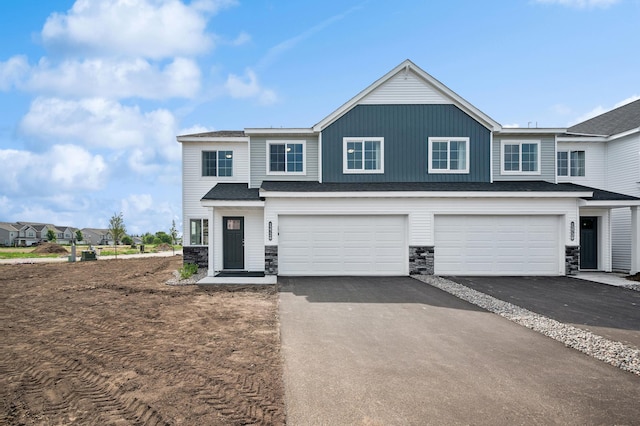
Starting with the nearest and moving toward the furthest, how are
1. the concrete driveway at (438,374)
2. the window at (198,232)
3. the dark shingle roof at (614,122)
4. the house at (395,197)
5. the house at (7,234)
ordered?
1. the concrete driveway at (438,374)
2. the house at (395,197)
3. the window at (198,232)
4. the dark shingle roof at (614,122)
5. the house at (7,234)

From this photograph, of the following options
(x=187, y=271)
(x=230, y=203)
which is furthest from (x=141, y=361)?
(x=187, y=271)

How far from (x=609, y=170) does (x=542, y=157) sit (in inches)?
148

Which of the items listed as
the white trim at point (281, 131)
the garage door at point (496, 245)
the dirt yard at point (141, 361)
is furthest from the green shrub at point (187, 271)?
the garage door at point (496, 245)

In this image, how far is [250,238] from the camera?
46.0 ft

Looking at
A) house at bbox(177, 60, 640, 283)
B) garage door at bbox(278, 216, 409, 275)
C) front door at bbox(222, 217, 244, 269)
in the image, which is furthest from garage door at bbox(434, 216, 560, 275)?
front door at bbox(222, 217, 244, 269)

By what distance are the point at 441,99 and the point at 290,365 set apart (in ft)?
43.6

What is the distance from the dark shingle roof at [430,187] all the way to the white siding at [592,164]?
1733 mm

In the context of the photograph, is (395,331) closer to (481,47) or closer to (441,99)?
(441,99)

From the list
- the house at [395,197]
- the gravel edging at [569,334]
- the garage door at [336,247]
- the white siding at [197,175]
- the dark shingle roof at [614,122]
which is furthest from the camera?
the dark shingle roof at [614,122]

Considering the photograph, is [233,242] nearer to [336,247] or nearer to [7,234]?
[336,247]

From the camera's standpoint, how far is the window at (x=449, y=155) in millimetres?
14195

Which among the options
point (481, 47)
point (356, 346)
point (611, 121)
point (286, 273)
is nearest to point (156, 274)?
point (286, 273)

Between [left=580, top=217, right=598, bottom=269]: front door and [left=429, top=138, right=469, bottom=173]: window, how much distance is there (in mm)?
5809

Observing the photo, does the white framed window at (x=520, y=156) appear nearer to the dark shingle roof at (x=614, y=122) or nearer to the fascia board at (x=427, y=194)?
the fascia board at (x=427, y=194)
